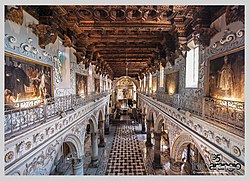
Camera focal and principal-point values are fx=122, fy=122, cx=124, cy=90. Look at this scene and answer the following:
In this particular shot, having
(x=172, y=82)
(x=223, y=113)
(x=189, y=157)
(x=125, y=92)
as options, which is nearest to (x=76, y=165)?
(x=223, y=113)

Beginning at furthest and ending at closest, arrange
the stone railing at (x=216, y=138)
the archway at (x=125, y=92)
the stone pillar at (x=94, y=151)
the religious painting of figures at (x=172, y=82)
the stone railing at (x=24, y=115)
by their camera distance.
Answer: the archway at (x=125, y=92), the stone pillar at (x=94, y=151), the religious painting of figures at (x=172, y=82), the stone railing at (x=24, y=115), the stone railing at (x=216, y=138)

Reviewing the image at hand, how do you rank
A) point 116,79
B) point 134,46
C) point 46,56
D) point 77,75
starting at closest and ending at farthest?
point 46,56 → point 77,75 → point 134,46 → point 116,79

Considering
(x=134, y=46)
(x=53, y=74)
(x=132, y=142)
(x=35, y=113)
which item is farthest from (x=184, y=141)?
(x=132, y=142)

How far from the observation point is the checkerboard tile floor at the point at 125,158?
8.85m

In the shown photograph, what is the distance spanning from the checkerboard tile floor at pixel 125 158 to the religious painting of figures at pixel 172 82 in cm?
622

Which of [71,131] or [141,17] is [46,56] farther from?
[141,17]

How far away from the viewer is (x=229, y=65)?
337 cm

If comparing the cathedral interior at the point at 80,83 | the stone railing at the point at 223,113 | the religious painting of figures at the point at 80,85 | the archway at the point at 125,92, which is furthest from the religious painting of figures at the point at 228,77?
the archway at the point at 125,92

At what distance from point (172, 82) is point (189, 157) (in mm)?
6674

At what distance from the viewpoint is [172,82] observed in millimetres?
7672

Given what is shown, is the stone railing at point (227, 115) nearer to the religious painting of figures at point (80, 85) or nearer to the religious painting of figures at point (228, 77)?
the religious painting of figures at point (228, 77)

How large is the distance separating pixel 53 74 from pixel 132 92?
29.0 meters

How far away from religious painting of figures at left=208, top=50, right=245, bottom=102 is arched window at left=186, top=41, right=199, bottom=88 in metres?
1.19

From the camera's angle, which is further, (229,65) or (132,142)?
(132,142)
